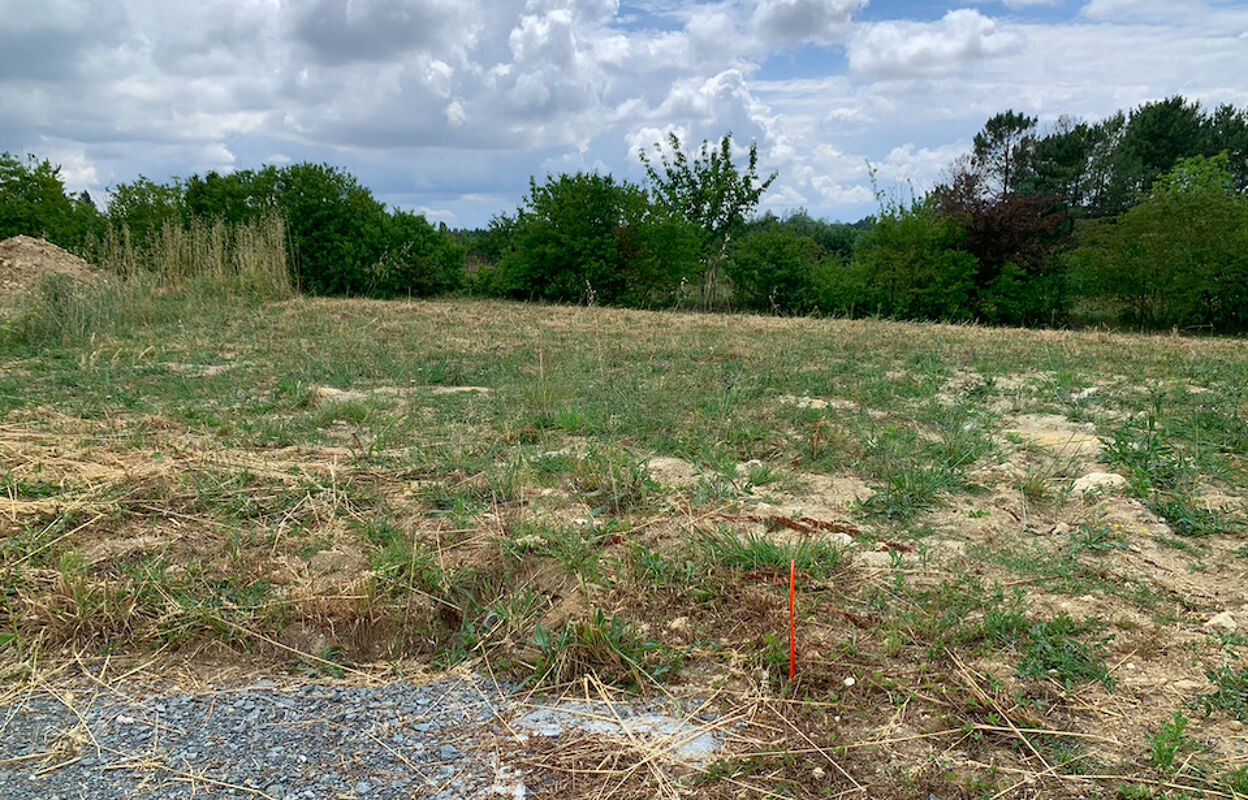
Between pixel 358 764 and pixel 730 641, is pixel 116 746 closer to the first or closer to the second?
pixel 358 764

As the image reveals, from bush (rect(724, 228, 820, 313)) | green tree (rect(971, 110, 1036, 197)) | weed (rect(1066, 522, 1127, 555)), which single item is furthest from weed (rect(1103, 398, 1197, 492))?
green tree (rect(971, 110, 1036, 197))

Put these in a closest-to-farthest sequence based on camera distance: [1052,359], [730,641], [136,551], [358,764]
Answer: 1. [358,764]
2. [730,641]
3. [136,551]
4. [1052,359]

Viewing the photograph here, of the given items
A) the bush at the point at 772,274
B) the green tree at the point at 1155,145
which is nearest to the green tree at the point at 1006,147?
the green tree at the point at 1155,145

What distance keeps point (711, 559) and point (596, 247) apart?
11953 mm

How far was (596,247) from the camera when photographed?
1430cm

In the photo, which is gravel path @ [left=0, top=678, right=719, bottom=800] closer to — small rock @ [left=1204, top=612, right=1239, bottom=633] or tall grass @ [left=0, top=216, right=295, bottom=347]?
small rock @ [left=1204, top=612, right=1239, bottom=633]

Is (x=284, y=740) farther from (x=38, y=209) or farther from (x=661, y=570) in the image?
(x=38, y=209)

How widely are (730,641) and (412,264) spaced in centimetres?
1264

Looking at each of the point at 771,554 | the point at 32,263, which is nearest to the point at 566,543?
the point at 771,554

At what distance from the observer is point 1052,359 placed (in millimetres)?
6613

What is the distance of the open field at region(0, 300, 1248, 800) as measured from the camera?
6.70 ft

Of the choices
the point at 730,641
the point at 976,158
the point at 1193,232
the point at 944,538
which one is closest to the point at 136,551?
the point at 730,641

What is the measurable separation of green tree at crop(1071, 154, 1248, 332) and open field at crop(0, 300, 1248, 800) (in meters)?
12.5

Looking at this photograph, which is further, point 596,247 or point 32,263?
point 596,247
